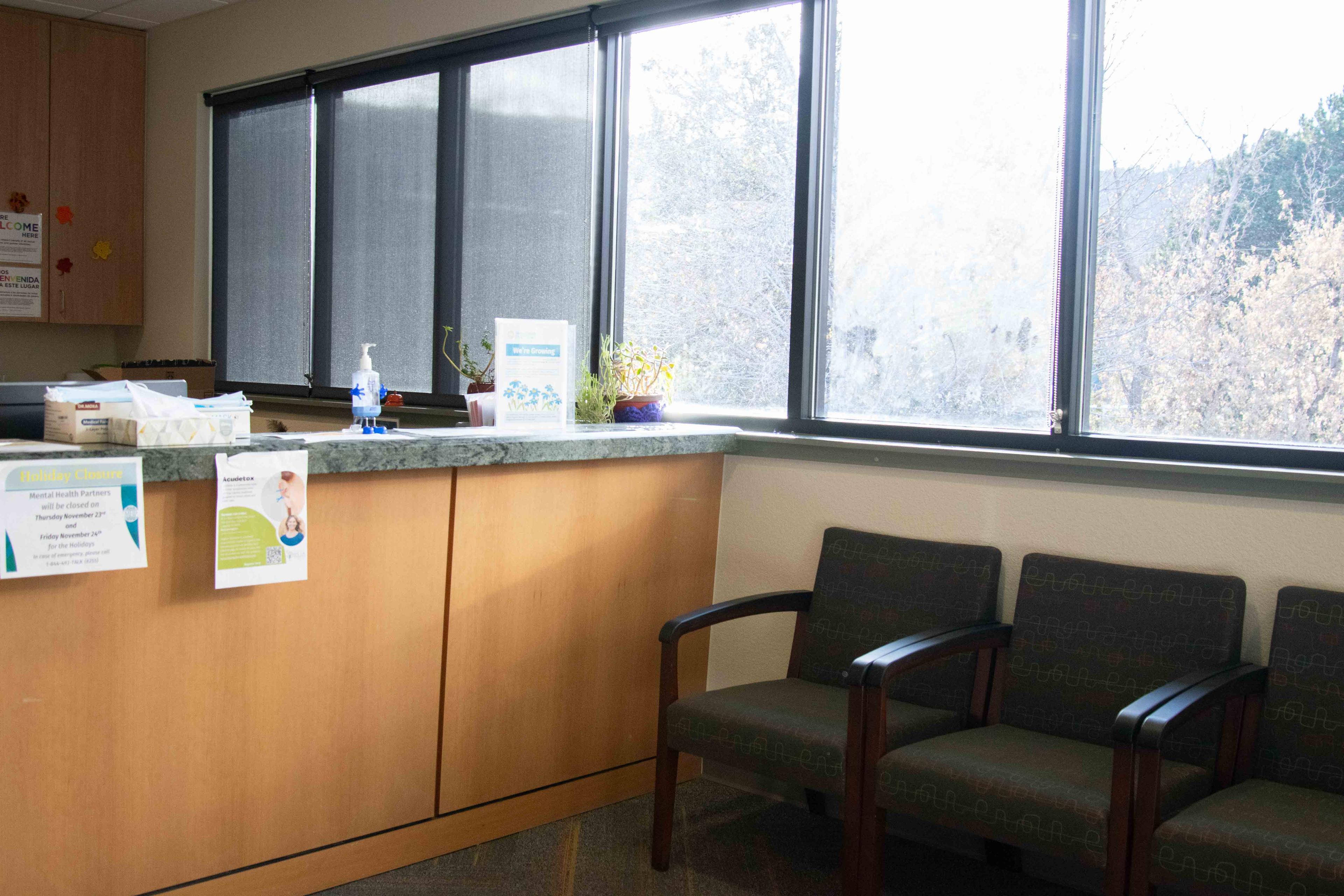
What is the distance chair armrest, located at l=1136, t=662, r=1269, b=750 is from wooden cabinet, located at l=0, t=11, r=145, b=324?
211 inches

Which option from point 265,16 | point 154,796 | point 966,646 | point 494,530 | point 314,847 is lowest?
point 314,847

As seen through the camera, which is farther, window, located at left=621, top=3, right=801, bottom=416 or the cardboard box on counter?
the cardboard box on counter

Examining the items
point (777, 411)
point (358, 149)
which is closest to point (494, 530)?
point (777, 411)

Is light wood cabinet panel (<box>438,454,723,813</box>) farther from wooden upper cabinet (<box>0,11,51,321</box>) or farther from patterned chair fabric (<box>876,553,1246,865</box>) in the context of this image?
wooden upper cabinet (<box>0,11,51,321</box>)

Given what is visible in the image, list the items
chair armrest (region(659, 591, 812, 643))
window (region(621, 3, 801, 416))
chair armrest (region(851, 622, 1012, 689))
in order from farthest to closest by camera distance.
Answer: window (region(621, 3, 801, 416)), chair armrest (region(659, 591, 812, 643)), chair armrest (region(851, 622, 1012, 689))

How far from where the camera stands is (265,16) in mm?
5129

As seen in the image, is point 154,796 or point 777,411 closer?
point 154,796

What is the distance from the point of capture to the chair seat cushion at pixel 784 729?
2400mm

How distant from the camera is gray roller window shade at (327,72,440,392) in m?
4.43

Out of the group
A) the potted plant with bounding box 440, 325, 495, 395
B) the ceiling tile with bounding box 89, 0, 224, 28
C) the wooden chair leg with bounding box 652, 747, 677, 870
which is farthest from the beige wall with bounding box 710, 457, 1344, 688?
the ceiling tile with bounding box 89, 0, 224, 28

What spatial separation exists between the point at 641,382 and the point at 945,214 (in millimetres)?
1085

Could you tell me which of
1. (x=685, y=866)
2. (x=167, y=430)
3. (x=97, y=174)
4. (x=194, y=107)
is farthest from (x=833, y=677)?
(x=97, y=174)

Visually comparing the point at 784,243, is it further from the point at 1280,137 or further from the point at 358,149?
the point at 358,149

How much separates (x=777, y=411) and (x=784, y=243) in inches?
20.0
